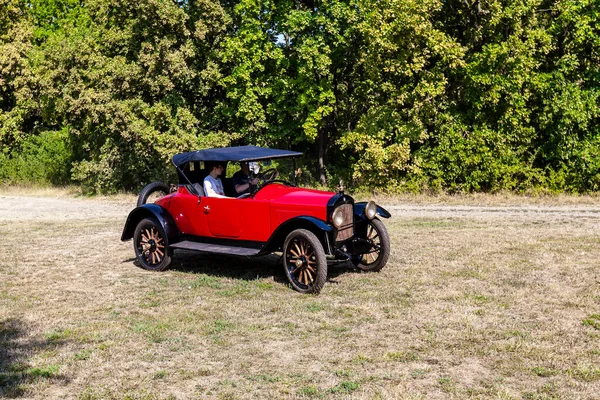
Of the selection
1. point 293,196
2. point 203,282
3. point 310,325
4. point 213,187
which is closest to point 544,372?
point 310,325

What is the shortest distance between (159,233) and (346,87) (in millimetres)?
18731

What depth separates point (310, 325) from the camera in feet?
25.1

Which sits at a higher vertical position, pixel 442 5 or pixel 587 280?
pixel 442 5

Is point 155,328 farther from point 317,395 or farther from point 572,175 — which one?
point 572,175

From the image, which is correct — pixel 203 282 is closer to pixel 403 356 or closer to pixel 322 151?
pixel 403 356

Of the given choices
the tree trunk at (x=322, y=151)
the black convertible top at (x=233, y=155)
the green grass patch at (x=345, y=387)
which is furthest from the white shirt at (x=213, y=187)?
the tree trunk at (x=322, y=151)

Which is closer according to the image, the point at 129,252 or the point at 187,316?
the point at 187,316

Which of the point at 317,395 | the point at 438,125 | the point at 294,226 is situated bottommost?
the point at 317,395

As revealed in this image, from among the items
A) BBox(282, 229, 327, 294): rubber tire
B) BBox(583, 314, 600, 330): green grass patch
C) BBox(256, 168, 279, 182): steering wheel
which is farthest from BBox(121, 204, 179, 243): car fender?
BBox(583, 314, 600, 330): green grass patch

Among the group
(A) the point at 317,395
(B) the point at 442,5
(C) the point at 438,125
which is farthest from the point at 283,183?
(B) the point at 442,5

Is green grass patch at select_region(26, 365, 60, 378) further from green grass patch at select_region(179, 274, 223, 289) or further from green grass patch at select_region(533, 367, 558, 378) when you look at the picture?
green grass patch at select_region(533, 367, 558, 378)

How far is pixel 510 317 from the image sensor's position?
25.5 feet

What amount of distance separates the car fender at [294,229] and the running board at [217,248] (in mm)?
282

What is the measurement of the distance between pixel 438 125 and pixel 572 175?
5.03 m
